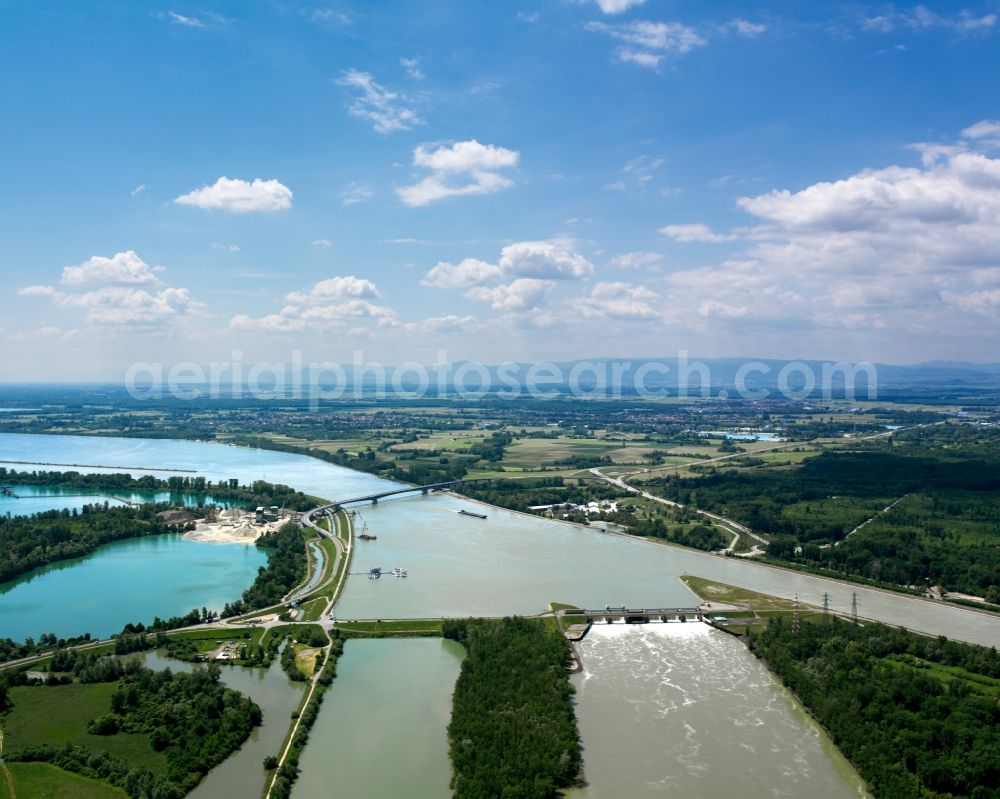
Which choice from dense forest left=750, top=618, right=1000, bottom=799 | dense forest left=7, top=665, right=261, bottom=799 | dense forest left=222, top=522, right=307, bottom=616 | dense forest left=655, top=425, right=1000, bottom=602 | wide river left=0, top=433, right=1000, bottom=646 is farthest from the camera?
dense forest left=655, top=425, right=1000, bottom=602

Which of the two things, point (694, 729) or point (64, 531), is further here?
point (64, 531)

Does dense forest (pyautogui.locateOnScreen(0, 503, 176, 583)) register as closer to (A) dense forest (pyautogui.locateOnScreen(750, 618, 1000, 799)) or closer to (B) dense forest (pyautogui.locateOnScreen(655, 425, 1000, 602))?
(A) dense forest (pyautogui.locateOnScreen(750, 618, 1000, 799))

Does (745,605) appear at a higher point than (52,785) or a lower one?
higher

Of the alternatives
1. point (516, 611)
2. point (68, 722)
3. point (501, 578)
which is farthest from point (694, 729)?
point (68, 722)

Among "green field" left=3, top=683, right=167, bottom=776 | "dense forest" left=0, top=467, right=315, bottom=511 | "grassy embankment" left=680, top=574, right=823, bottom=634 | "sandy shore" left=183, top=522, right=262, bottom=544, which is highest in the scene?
"dense forest" left=0, top=467, right=315, bottom=511

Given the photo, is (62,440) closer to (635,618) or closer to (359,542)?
(359,542)

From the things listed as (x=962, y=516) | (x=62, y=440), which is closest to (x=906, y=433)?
(x=962, y=516)

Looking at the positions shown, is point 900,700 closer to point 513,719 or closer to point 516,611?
point 513,719

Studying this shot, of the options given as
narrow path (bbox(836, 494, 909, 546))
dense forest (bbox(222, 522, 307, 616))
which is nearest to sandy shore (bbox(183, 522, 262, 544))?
dense forest (bbox(222, 522, 307, 616))
